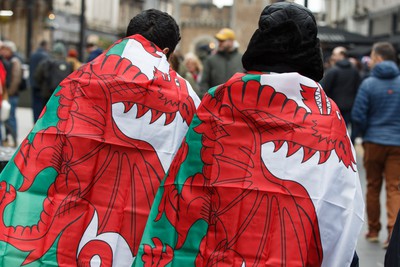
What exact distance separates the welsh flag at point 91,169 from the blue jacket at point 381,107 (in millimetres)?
5311

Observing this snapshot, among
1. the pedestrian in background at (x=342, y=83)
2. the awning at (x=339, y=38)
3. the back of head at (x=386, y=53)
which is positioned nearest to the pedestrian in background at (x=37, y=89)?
the pedestrian in background at (x=342, y=83)

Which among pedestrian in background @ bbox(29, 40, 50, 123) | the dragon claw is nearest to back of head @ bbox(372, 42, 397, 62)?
the dragon claw

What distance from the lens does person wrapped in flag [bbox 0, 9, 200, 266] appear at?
191 inches

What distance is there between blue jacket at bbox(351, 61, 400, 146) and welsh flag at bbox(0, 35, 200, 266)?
17.4ft

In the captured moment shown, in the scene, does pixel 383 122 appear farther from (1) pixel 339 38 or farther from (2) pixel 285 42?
(1) pixel 339 38

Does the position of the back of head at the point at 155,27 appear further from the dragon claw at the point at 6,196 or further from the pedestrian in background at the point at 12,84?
the pedestrian in background at the point at 12,84

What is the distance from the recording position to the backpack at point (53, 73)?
1670 cm

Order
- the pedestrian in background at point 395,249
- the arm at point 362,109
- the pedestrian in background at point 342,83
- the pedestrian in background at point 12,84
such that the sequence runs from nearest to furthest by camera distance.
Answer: the pedestrian in background at point 395,249
the arm at point 362,109
the pedestrian in background at point 342,83
the pedestrian in background at point 12,84

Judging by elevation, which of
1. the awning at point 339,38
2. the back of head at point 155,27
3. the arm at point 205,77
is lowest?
the awning at point 339,38

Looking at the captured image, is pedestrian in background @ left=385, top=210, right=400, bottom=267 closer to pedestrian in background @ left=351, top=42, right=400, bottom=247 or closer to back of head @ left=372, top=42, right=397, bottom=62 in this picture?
pedestrian in background @ left=351, top=42, right=400, bottom=247

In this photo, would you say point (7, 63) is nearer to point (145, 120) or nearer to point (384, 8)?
point (145, 120)

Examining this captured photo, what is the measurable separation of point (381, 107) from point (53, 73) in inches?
300

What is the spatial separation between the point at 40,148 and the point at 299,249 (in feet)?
4.76

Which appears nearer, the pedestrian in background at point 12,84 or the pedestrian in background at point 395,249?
the pedestrian in background at point 395,249
